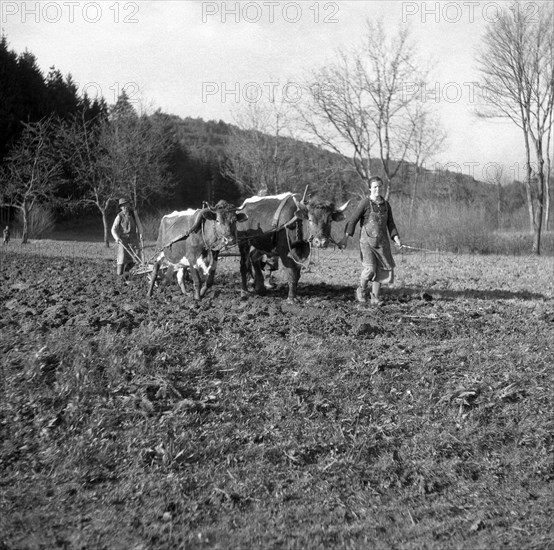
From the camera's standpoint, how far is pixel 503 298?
11461 mm

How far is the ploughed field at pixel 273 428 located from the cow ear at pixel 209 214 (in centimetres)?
237

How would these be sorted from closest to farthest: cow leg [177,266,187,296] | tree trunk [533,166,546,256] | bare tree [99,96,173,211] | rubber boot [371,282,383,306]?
rubber boot [371,282,383,306] < cow leg [177,266,187,296] < tree trunk [533,166,546,256] < bare tree [99,96,173,211]

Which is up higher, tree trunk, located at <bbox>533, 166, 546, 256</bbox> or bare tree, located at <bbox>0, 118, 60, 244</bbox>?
bare tree, located at <bbox>0, 118, 60, 244</bbox>

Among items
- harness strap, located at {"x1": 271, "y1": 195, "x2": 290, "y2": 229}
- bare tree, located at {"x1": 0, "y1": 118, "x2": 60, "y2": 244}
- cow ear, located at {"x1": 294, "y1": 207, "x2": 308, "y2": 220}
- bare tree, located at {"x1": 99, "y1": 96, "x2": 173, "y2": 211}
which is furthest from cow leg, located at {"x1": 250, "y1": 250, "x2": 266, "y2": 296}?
bare tree, located at {"x1": 0, "y1": 118, "x2": 60, "y2": 244}

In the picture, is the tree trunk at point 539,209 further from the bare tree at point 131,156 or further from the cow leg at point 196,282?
the bare tree at point 131,156

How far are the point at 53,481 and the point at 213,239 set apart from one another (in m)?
6.58

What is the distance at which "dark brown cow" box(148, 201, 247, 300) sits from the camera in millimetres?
10891

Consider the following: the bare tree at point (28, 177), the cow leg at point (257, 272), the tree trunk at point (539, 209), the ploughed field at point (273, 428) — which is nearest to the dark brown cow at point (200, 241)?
the cow leg at point (257, 272)

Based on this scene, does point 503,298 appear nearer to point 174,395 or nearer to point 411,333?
point 411,333

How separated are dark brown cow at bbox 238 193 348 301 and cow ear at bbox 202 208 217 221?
61 centimetres

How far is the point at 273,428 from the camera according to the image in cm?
584

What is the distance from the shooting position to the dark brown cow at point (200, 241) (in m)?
10.9

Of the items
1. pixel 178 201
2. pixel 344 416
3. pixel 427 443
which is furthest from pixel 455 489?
pixel 178 201

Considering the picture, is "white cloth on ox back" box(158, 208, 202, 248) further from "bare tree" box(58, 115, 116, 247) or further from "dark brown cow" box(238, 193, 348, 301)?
"bare tree" box(58, 115, 116, 247)
